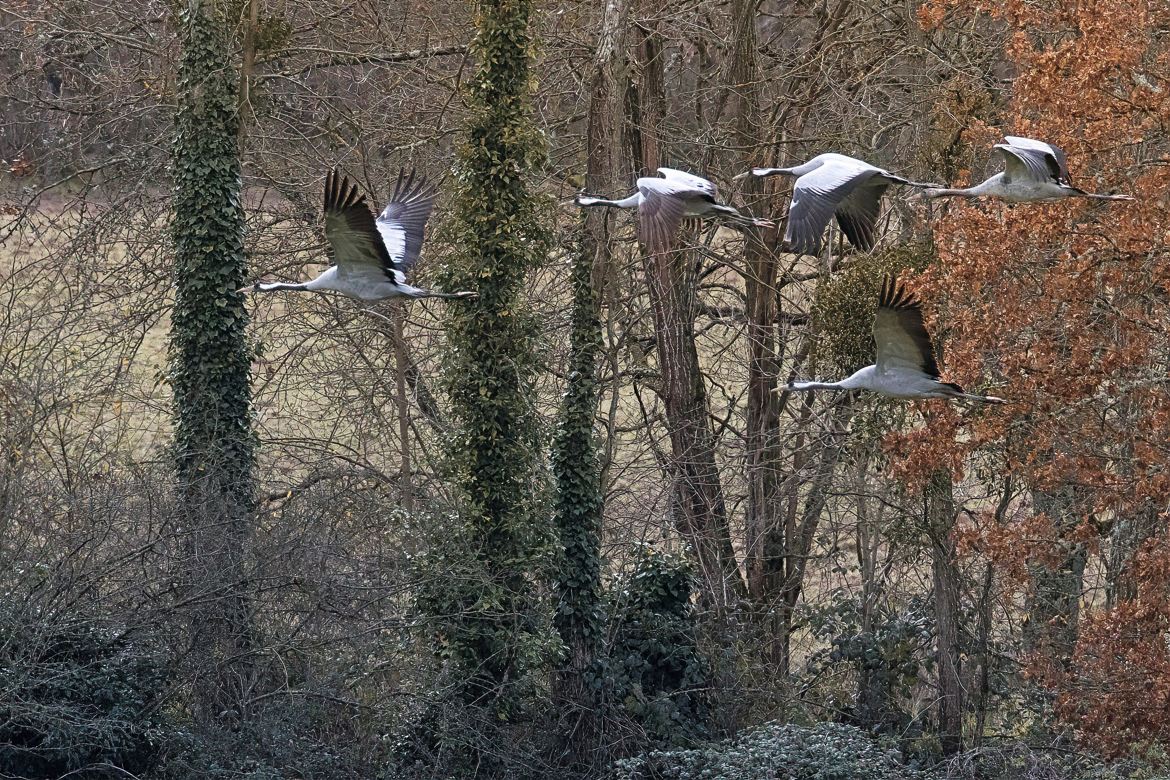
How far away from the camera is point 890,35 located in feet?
59.1

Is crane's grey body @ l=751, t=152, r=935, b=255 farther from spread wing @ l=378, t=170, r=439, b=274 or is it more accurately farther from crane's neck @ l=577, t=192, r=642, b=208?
spread wing @ l=378, t=170, r=439, b=274

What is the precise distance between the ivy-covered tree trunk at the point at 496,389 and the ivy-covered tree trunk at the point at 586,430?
35 cm

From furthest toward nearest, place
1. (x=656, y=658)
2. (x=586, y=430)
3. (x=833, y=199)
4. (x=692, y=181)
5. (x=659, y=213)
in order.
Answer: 1. (x=656, y=658)
2. (x=586, y=430)
3. (x=692, y=181)
4. (x=659, y=213)
5. (x=833, y=199)

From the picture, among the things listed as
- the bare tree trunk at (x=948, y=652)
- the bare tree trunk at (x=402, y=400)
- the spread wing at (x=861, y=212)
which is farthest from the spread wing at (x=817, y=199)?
the bare tree trunk at (x=402, y=400)

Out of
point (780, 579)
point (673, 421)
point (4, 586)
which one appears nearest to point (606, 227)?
point (673, 421)

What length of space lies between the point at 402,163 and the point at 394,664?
Answer: 626 centimetres

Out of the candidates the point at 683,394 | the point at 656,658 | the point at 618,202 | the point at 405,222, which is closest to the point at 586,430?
the point at 683,394

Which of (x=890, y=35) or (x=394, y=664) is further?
(x=890, y=35)

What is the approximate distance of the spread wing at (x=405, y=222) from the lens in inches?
518

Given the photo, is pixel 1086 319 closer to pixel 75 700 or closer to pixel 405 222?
pixel 405 222

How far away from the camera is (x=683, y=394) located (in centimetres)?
1855

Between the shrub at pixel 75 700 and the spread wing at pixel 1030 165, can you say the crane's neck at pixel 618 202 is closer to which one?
the spread wing at pixel 1030 165

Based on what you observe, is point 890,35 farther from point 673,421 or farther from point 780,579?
point 780,579

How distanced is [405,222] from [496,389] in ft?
10.9
